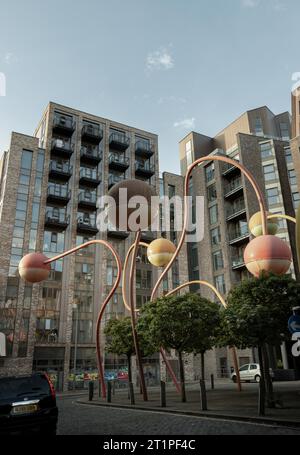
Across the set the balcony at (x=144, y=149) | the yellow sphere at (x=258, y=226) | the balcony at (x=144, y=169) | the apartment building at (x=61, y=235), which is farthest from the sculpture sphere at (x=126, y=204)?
the balcony at (x=144, y=149)

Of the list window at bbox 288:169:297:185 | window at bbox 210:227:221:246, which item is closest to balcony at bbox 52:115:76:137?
window at bbox 210:227:221:246

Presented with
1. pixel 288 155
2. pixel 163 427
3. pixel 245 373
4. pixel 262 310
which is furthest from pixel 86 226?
pixel 163 427

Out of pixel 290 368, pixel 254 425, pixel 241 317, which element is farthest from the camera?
pixel 290 368

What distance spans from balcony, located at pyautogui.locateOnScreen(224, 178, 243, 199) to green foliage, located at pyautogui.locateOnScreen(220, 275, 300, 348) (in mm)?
30724

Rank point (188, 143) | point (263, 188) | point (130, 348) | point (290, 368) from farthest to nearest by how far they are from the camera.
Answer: point (188, 143) → point (263, 188) → point (290, 368) → point (130, 348)

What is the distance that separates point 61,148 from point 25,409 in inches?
1427

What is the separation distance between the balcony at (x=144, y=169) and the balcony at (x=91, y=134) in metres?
5.28

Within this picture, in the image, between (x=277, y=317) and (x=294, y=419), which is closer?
(x=294, y=419)

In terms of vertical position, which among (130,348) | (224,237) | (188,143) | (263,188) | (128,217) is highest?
(188,143)
